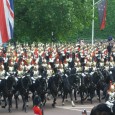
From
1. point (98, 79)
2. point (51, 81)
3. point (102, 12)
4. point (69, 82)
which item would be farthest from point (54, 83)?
point (102, 12)

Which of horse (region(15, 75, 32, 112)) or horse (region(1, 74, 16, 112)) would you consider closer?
horse (region(1, 74, 16, 112))

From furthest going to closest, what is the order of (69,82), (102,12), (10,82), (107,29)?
(107,29) < (102,12) < (69,82) < (10,82)

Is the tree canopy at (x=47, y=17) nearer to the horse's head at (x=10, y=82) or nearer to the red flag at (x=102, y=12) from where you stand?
the red flag at (x=102, y=12)

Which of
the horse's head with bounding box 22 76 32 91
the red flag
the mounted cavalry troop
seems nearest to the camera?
the horse's head with bounding box 22 76 32 91

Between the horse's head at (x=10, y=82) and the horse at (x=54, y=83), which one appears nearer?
the horse's head at (x=10, y=82)

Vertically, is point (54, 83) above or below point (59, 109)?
above

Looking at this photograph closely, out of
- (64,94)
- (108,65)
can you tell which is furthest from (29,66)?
(108,65)

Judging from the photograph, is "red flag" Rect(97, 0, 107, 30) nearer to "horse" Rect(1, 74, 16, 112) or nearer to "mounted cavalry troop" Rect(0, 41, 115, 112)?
"mounted cavalry troop" Rect(0, 41, 115, 112)

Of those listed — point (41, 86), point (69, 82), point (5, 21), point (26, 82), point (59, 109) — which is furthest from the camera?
point (69, 82)

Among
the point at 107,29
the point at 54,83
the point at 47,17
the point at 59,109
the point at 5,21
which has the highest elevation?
the point at 107,29

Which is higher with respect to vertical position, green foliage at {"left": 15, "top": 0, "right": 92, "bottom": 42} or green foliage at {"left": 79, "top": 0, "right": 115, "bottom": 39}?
green foliage at {"left": 79, "top": 0, "right": 115, "bottom": 39}

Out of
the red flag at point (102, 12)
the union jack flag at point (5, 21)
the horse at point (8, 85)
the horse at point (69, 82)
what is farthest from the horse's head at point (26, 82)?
the red flag at point (102, 12)

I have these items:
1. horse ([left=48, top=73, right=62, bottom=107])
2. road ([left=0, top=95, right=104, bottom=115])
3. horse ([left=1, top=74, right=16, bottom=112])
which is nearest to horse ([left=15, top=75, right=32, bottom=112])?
horse ([left=1, top=74, right=16, bottom=112])

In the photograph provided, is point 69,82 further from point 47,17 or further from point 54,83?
point 47,17
